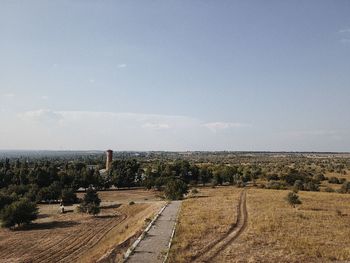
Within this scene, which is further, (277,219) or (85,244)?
(85,244)

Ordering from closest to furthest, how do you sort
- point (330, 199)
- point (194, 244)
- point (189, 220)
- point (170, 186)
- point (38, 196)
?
point (194, 244), point (189, 220), point (330, 199), point (170, 186), point (38, 196)

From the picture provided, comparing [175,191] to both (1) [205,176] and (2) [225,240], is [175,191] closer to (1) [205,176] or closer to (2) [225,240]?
(2) [225,240]

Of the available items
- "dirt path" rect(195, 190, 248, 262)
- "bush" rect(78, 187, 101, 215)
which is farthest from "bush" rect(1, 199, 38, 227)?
"dirt path" rect(195, 190, 248, 262)

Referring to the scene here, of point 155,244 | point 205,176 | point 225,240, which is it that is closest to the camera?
point 155,244

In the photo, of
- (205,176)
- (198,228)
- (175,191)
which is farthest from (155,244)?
(205,176)

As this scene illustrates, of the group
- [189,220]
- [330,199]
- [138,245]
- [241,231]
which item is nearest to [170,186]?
[330,199]

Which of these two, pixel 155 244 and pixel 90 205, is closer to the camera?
pixel 155 244

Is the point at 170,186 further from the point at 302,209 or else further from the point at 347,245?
the point at 347,245

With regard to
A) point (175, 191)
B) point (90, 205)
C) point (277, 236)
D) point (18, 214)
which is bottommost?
point (18, 214)
